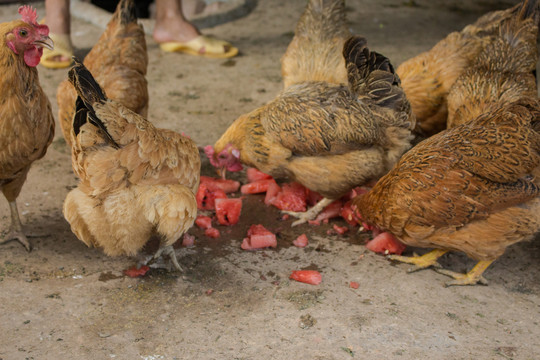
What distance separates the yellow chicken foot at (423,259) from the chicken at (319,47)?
190 cm

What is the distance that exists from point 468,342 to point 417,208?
2.66 ft

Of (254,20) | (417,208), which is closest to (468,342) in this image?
(417,208)

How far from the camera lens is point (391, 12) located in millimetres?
8336

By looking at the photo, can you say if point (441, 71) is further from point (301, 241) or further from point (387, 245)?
point (301, 241)

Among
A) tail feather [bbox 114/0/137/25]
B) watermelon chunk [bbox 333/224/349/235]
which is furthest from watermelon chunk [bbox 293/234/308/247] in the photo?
tail feather [bbox 114/0/137/25]

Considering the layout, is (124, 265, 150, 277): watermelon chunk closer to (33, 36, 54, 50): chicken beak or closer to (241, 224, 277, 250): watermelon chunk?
(241, 224, 277, 250): watermelon chunk

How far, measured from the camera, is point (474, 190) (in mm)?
3232

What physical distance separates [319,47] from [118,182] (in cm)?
272

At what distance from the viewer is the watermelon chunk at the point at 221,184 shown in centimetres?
441

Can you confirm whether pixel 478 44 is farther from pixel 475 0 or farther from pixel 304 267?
pixel 475 0

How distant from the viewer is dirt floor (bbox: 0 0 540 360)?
2873 mm

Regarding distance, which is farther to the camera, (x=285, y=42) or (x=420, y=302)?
(x=285, y=42)

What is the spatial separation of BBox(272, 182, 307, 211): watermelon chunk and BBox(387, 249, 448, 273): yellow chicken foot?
2.98ft

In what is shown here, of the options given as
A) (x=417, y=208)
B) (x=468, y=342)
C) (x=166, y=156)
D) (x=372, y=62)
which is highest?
(x=372, y=62)
